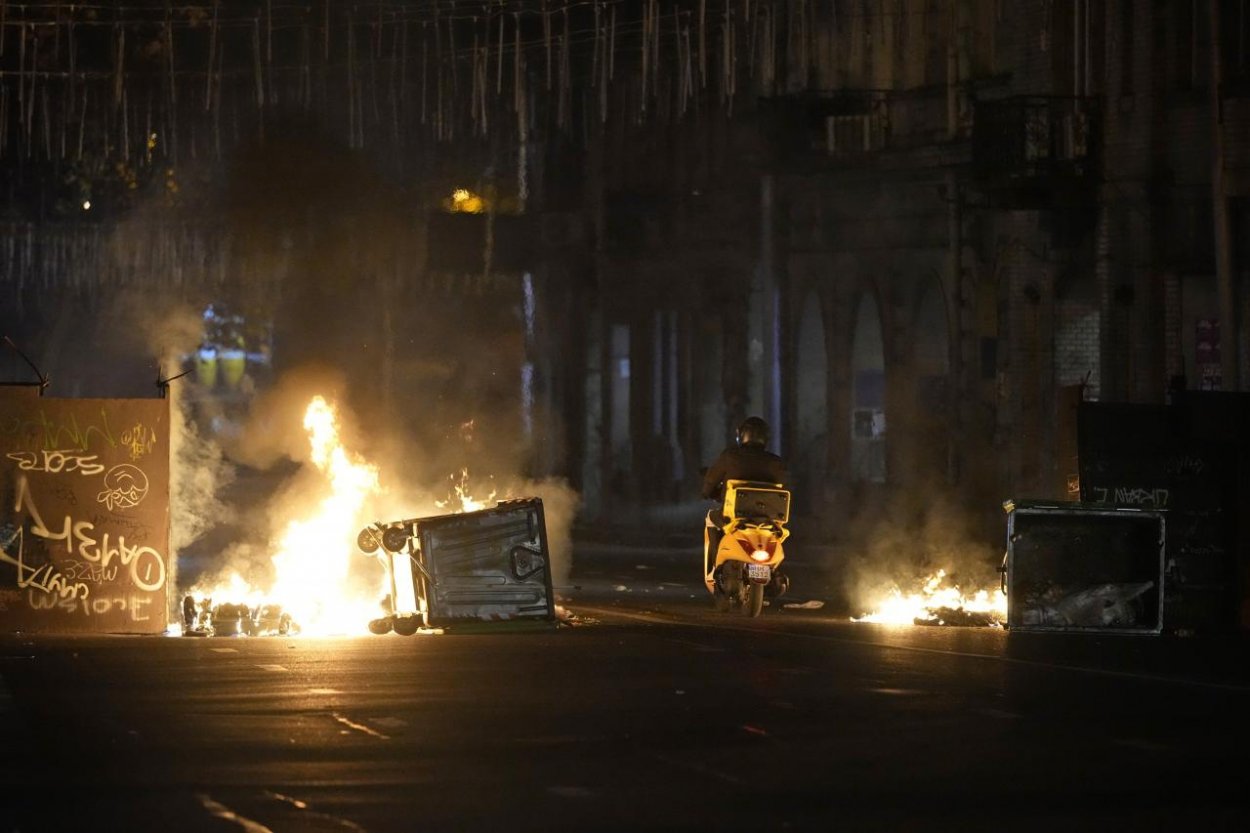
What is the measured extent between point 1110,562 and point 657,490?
26.1 meters

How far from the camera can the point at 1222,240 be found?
85.1 feet

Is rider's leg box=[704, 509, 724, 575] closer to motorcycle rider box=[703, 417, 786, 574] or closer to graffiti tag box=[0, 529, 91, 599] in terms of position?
motorcycle rider box=[703, 417, 786, 574]

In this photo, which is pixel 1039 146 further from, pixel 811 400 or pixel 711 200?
pixel 711 200

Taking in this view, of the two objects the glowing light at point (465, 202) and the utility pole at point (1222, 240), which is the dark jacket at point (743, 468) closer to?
the utility pole at point (1222, 240)

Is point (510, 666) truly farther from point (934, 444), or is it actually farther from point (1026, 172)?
point (934, 444)

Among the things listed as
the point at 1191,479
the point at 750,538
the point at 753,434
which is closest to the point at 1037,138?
the point at 753,434

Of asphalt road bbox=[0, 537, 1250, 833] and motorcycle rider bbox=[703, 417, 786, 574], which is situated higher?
motorcycle rider bbox=[703, 417, 786, 574]

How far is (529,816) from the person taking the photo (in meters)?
9.00

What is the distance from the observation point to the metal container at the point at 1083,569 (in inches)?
696

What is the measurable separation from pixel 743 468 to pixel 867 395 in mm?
18770

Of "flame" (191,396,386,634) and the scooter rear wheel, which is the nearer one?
the scooter rear wheel

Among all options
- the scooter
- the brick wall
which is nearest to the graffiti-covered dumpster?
the scooter

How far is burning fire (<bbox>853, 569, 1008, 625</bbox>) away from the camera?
19.6 metres

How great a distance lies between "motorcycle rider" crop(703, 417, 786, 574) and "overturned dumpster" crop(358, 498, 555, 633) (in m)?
2.41
